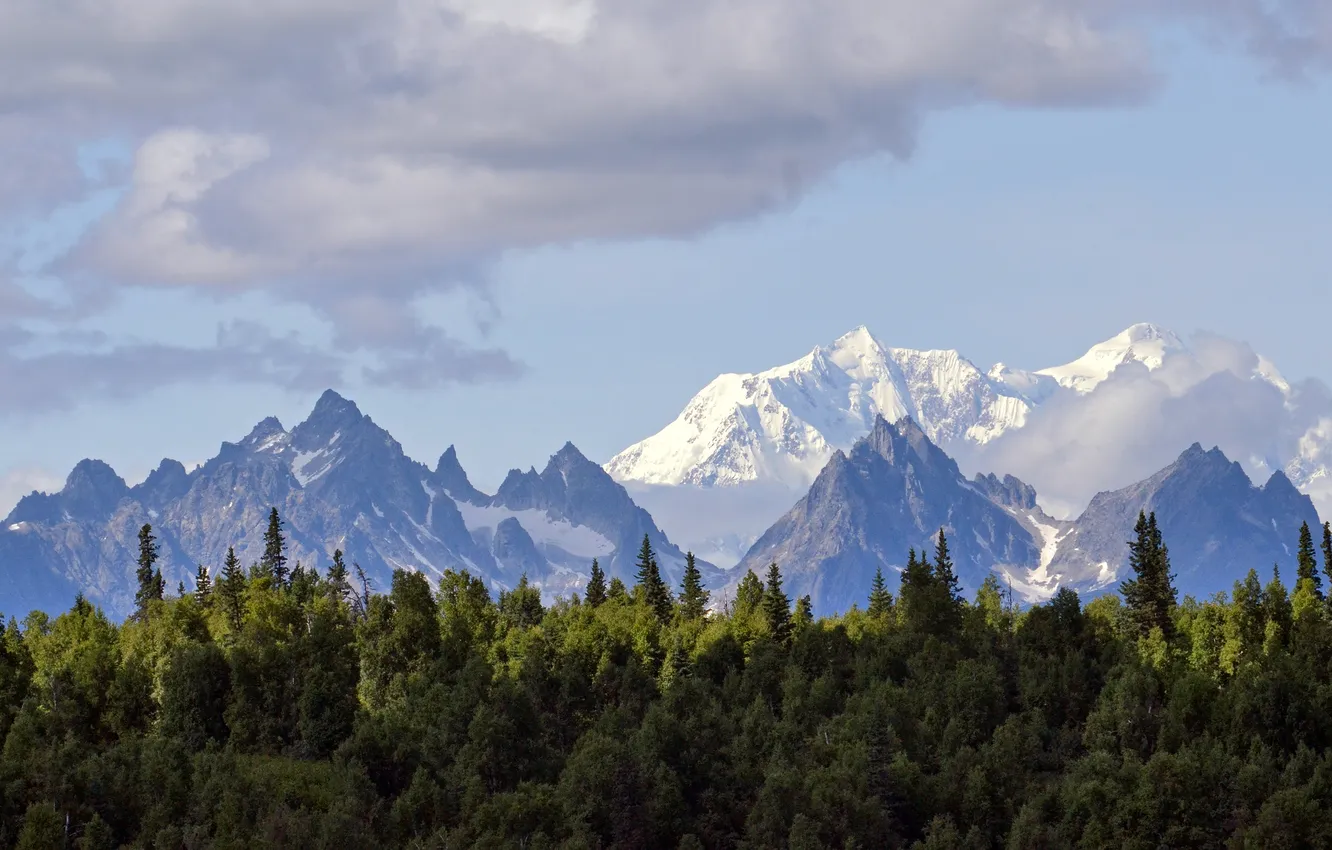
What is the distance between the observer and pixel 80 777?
589 feet

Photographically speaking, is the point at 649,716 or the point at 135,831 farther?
the point at 649,716

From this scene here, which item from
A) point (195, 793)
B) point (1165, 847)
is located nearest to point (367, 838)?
point (195, 793)

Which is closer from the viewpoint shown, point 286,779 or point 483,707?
point 286,779

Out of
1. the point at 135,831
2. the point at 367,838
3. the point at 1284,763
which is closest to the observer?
the point at 367,838

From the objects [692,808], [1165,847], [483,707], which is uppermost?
[483,707]

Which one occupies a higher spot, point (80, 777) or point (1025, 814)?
point (80, 777)

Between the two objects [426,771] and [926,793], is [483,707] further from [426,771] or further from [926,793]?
[926,793]

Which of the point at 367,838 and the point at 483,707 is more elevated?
the point at 483,707

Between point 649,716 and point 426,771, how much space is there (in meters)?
22.0

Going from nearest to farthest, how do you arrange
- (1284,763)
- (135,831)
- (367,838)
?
(367,838) < (135,831) < (1284,763)

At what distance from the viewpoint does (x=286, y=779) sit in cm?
18450

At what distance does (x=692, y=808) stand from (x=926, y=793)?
Result: 20.6 m

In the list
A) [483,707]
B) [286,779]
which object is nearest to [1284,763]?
[483,707]

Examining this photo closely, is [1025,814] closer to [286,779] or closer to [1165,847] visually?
[1165,847]
